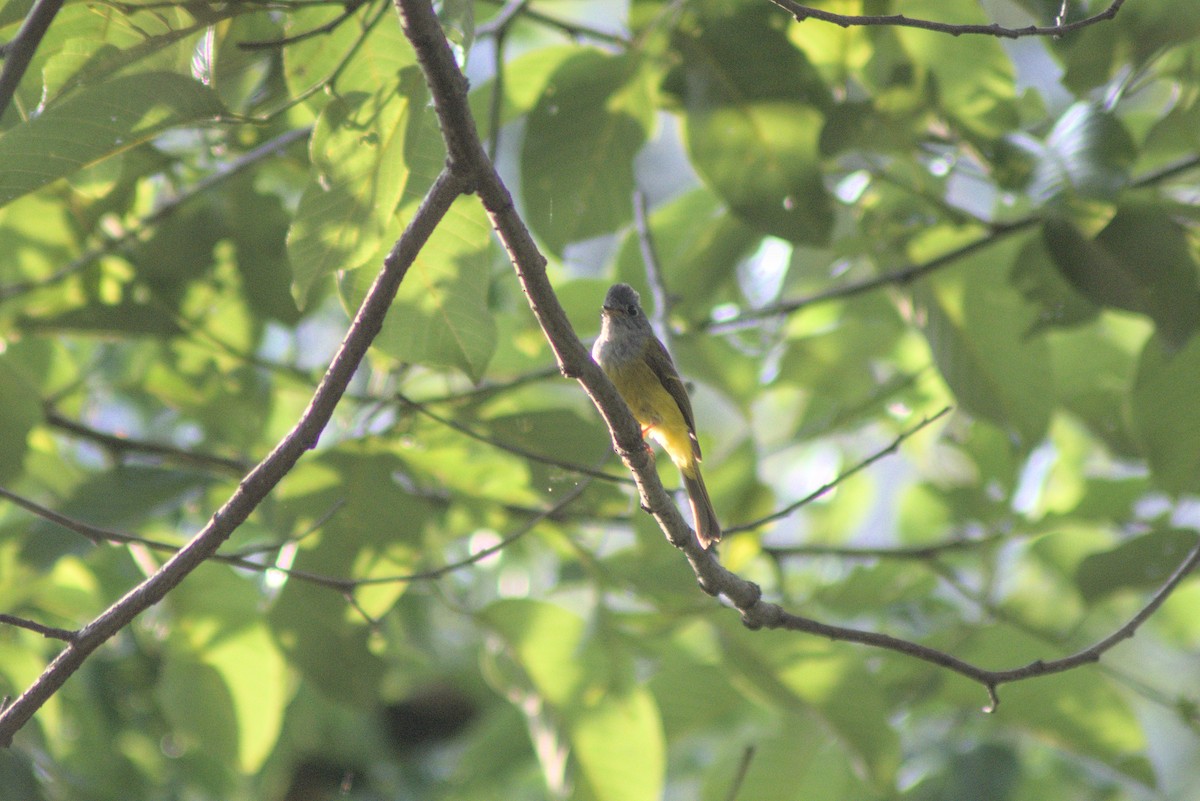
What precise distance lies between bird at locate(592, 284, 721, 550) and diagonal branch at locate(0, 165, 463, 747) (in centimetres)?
172

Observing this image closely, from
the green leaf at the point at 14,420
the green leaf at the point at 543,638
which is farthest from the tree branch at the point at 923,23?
the green leaf at the point at 14,420

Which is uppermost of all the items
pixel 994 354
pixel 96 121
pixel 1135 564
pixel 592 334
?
pixel 96 121

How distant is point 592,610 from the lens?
328cm

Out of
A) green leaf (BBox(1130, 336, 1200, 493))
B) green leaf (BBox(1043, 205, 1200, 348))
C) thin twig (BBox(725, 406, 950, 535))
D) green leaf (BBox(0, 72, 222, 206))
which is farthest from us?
green leaf (BBox(1130, 336, 1200, 493))

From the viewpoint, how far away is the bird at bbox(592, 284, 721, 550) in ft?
11.0

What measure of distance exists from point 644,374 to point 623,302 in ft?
0.78

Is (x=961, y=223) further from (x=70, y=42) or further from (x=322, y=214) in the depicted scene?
Result: (x=70, y=42)

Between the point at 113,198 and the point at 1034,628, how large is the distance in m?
3.29

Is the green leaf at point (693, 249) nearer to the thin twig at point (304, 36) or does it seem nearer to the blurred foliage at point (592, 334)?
the blurred foliage at point (592, 334)

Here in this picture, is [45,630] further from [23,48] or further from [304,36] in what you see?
[304,36]

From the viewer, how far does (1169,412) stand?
9.37 feet

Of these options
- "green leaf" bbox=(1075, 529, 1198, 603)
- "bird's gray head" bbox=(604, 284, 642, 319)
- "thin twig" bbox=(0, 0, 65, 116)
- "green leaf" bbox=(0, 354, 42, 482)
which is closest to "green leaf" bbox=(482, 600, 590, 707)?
"bird's gray head" bbox=(604, 284, 642, 319)

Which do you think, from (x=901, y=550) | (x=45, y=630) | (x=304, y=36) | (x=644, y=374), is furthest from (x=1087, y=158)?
(x=45, y=630)

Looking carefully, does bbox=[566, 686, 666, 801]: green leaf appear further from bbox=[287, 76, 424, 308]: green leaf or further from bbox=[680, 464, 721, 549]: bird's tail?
bbox=[287, 76, 424, 308]: green leaf
